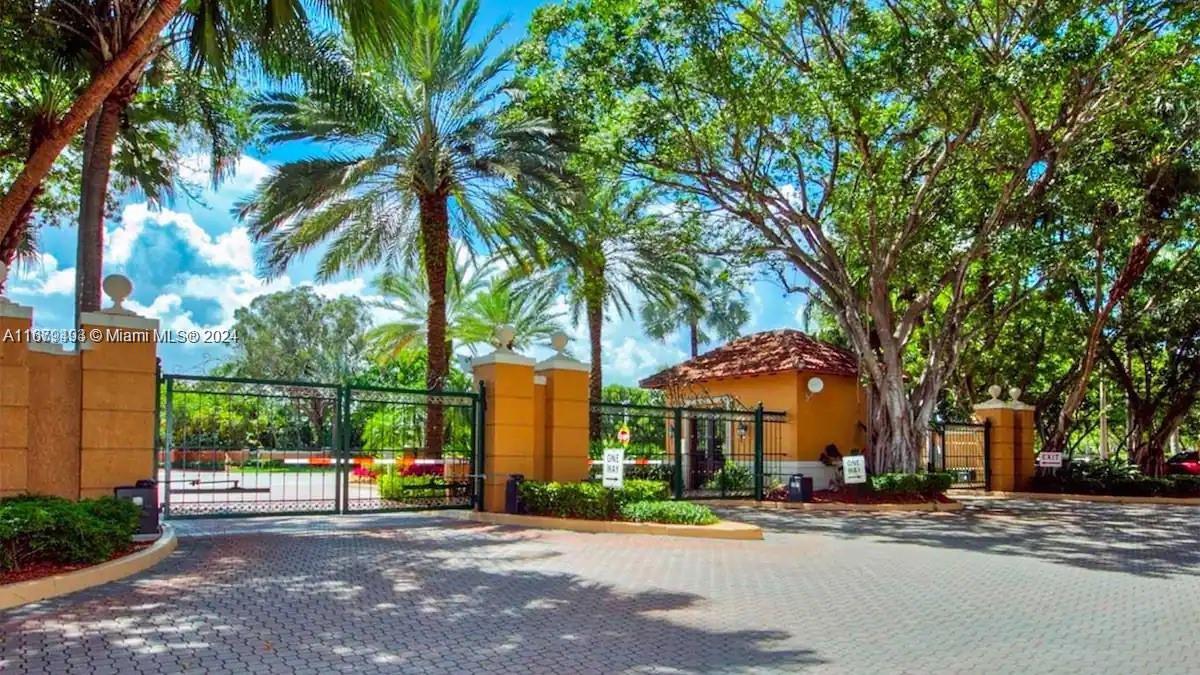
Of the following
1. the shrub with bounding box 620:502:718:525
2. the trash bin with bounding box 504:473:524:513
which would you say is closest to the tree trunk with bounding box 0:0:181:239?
the trash bin with bounding box 504:473:524:513

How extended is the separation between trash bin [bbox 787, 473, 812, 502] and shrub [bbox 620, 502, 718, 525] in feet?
20.0

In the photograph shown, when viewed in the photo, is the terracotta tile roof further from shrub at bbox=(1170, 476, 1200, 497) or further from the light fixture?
shrub at bbox=(1170, 476, 1200, 497)

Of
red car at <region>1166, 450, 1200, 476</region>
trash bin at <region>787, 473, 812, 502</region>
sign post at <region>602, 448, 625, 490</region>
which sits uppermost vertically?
sign post at <region>602, 448, 625, 490</region>

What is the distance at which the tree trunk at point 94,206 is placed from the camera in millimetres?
12383

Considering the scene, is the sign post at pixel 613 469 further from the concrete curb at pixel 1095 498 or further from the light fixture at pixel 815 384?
the concrete curb at pixel 1095 498

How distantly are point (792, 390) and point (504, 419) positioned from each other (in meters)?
8.96

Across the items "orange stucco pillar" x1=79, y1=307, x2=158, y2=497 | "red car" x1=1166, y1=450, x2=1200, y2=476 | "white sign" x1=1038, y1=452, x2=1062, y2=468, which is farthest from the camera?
"red car" x1=1166, y1=450, x2=1200, y2=476

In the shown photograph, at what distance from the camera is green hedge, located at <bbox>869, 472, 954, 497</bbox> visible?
1853cm

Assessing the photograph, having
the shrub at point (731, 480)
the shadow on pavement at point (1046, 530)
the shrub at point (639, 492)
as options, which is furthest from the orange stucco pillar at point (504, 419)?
the shrub at point (731, 480)

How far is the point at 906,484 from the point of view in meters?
18.6

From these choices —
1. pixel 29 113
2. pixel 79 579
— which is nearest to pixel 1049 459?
pixel 79 579

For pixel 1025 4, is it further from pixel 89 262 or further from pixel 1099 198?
pixel 89 262

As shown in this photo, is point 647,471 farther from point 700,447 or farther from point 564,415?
point 700,447

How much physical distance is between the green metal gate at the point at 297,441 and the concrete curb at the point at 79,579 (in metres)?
2.30
